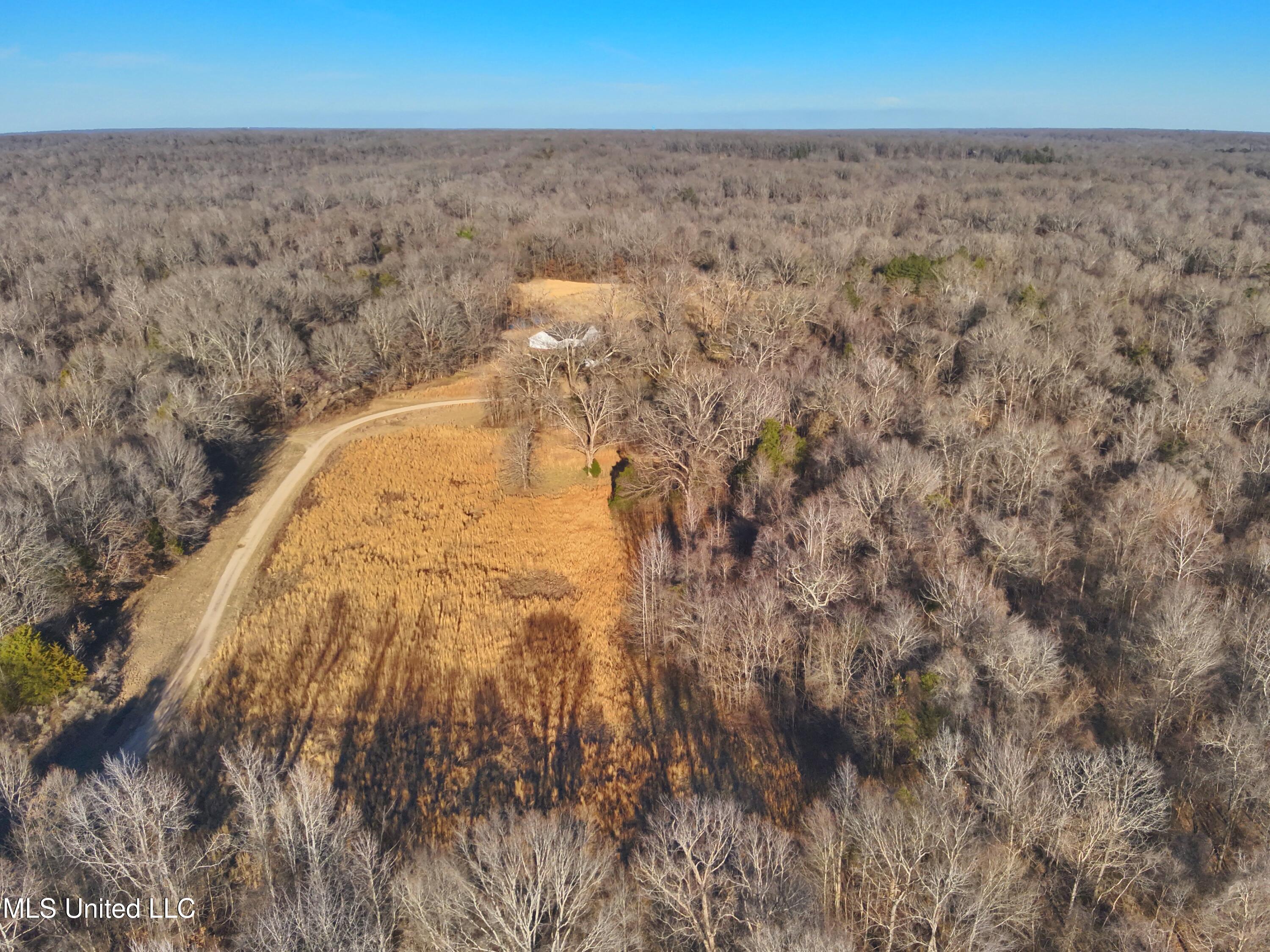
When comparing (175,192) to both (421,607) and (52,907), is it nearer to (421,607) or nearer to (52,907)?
(421,607)

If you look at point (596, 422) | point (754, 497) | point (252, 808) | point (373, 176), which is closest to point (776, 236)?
point (596, 422)

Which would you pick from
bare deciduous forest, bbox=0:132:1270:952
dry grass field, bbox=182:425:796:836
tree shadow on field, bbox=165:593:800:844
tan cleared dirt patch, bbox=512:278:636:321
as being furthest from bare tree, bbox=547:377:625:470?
tree shadow on field, bbox=165:593:800:844

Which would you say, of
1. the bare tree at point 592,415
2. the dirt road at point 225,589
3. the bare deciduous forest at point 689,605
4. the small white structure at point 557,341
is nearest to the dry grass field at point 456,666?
the bare deciduous forest at point 689,605

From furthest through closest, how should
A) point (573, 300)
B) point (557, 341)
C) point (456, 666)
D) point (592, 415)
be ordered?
point (573, 300) < point (557, 341) < point (592, 415) < point (456, 666)

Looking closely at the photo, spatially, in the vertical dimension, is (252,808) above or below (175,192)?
below

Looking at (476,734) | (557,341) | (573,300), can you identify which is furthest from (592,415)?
(573,300)

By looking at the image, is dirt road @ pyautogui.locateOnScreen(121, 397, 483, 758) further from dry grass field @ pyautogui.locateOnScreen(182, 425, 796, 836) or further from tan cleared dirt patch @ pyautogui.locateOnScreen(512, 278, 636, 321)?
tan cleared dirt patch @ pyautogui.locateOnScreen(512, 278, 636, 321)

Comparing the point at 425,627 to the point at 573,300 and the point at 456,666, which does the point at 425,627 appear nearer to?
the point at 456,666
